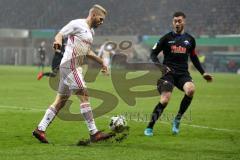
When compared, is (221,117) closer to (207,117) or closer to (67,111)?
(207,117)

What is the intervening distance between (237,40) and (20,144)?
48.9 metres

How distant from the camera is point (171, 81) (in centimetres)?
1137

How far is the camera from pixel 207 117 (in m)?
14.3

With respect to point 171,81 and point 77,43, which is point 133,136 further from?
point 77,43

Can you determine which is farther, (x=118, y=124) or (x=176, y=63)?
(x=176, y=63)

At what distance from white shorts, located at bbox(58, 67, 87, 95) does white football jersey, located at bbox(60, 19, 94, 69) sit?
8cm

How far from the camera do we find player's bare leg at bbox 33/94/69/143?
30.6 feet

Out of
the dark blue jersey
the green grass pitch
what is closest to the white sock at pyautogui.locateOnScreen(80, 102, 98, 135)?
→ the green grass pitch

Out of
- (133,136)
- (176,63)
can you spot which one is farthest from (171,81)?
(133,136)

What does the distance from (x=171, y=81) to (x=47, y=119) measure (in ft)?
9.19

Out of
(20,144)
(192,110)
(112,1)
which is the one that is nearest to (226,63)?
(112,1)

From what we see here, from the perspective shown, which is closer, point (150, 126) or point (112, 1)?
point (150, 126)

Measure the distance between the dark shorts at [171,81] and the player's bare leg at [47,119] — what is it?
2.32m

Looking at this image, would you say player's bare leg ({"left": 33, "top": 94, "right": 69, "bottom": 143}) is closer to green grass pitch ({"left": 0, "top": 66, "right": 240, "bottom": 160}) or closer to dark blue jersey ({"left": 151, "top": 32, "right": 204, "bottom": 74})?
green grass pitch ({"left": 0, "top": 66, "right": 240, "bottom": 160})
